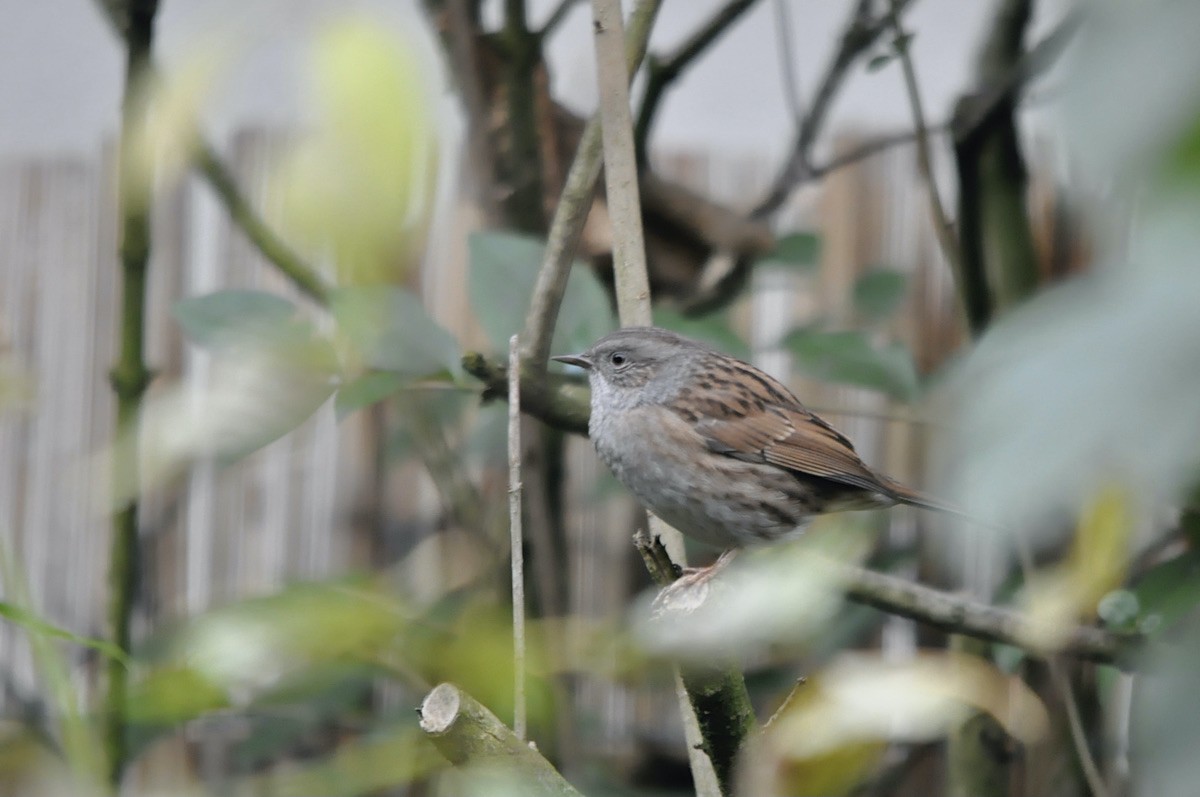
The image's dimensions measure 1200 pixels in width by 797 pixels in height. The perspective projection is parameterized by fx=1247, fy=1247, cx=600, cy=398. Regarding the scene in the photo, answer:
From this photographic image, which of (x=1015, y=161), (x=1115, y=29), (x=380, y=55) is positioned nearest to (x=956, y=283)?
(x=1015, y=161)

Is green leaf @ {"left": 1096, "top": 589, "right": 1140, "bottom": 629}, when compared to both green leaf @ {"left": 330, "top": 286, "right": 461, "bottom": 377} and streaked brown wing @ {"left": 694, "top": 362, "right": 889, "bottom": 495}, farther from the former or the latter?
green leaf @ {"left": 330, "top": 286, "right": 461, "bottom": 377}

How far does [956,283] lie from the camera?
3.24 metres

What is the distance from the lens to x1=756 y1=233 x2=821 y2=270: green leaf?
331 cm

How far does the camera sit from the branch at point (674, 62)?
124 inches

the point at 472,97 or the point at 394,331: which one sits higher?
the point at 472,97

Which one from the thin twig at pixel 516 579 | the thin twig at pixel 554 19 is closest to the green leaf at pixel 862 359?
the thin twig at pixel 554 19

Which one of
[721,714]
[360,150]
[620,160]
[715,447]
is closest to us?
[360,150]

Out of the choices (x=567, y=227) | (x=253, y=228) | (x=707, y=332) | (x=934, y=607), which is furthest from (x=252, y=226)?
(x=934, y=607)

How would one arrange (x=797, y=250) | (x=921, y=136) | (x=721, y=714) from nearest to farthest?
(x=721, y=714) → (x=921, y=136) → (x=797, y=250)

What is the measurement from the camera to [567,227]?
1990mm

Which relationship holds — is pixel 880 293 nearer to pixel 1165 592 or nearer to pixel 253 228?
pixel 1165 592

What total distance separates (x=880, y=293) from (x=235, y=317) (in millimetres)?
1946

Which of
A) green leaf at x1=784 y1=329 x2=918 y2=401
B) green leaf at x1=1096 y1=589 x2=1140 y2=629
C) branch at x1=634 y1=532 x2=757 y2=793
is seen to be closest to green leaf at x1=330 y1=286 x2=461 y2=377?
branch at x1=634 y1=532 x2=757 y2=793

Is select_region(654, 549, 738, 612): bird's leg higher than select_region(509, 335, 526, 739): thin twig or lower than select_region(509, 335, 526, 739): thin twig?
lower
